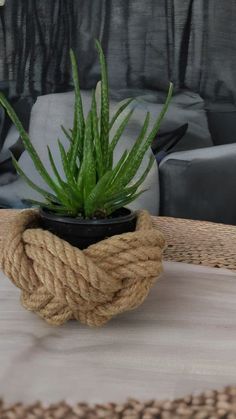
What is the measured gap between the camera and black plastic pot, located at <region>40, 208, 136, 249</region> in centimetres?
57

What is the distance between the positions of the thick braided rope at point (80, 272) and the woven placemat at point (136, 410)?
0.11m

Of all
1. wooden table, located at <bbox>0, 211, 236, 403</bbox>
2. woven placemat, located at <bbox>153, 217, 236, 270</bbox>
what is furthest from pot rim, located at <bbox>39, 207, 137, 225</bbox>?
woven placemat, located at <bbox>153, 217, 236, 270</bbox>

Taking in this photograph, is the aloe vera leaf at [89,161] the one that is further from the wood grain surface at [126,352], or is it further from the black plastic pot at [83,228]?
the wood grain surface at [126,352]

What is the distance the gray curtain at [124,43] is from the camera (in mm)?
1875

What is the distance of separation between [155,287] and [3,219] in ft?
1.42

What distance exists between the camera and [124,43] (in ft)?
6.32

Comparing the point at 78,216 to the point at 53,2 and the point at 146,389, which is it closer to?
the point at 146,389

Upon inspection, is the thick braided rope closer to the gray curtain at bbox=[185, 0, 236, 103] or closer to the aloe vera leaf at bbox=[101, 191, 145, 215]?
the aloe vera leaf at bbox=[101, 191, 145, 215]

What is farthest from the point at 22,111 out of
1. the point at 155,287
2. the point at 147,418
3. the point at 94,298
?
the point at 147,418

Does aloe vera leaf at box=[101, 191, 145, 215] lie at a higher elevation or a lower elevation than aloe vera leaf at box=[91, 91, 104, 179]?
lower

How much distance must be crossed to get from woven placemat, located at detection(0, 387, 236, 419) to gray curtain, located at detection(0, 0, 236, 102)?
4.99 ft

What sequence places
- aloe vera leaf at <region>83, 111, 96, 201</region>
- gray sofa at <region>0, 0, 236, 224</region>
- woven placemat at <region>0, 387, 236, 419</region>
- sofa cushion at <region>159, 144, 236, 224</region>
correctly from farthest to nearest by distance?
gray sofa at <region>0, 0, 236, 224</region>, sofa cushion at <region>159, 144, 236, 224</region>, aloe vera leaf at <region>83, 111, 96, 201</region>, woven placemat at <region>0, 387, 236, 419</region>

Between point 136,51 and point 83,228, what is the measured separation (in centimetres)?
147

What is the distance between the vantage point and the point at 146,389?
18.9 inches
